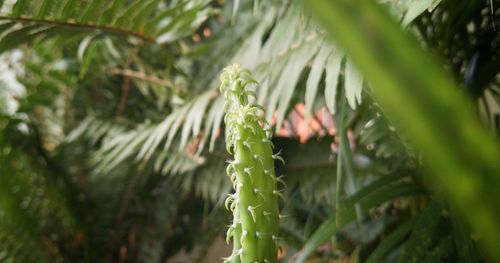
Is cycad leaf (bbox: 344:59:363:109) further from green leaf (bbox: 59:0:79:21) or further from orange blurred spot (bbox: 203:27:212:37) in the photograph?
orange blurred spot (bbox: 203:27:212:37)

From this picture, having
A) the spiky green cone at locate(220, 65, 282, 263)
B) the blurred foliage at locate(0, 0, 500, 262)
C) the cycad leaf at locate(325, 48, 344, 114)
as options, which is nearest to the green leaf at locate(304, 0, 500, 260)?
the blurred foliage at locate(0, 0, 500, 262)

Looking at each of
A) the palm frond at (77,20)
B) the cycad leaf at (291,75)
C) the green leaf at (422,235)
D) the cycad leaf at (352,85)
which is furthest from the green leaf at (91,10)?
the green leaf at (422,235)

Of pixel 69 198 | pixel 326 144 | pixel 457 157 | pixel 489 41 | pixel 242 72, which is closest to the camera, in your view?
pixel 457 157

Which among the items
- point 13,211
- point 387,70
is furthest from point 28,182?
point 387,70

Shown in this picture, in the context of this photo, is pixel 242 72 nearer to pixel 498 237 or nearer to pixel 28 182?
pixel 498 237

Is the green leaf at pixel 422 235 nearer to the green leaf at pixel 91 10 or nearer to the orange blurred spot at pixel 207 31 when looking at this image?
the green leaf at pixel 91 10

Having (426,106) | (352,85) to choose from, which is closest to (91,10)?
(352,85)

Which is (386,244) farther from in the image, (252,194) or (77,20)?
(77,20)

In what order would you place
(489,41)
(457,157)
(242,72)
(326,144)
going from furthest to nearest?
(326,144), (489,41), (242,72), (457,157)
